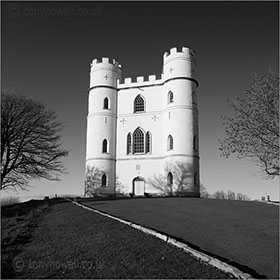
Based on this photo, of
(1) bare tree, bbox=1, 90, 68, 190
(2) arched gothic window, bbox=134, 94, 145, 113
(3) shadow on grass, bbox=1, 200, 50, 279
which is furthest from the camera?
(2) arched gothic window, bbox=134, 94, 145, 113

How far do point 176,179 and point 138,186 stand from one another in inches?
205

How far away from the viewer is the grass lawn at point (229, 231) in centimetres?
923

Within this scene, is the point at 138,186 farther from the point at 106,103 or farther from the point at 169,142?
the point at 106,103

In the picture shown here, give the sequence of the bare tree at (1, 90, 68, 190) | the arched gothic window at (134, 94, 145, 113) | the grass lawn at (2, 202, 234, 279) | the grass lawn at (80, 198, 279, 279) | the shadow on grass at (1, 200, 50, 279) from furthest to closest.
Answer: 1. the arched gothic window at (134, 94, 145, 113)
2. the bare tree at (1, 90, 68, 190)
3. the grass lawn at (80, 198, 279, 279)
4. the shadow on grass at (1, 200, 50, 279)
5. the grass lawn at (2, 202, 234, 279)

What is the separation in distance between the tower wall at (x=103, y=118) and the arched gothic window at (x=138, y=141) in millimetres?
2507

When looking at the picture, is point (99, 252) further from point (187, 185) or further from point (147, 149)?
point (147, 149)

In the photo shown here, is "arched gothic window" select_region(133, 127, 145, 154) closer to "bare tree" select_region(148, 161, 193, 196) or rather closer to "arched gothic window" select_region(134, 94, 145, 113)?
"arched gothic window" select_region(134, 94, 145, 113)

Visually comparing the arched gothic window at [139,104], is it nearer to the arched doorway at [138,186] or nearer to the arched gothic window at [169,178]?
the arched doorway at [138,186]

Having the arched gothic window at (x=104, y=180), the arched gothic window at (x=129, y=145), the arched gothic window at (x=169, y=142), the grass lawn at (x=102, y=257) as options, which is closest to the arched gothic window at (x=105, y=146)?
the arched gothic window at (x=129, y=145)

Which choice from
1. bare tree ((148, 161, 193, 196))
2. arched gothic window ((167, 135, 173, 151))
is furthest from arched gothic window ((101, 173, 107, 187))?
arched gothic window ((167, 135, 173, 151))

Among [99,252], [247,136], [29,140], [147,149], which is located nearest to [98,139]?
[147,149]

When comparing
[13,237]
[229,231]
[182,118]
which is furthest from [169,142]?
[13,237]

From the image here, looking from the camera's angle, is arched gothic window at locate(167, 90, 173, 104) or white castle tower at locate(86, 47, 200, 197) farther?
arched gothic window at locate(167, 90, 173, 104)

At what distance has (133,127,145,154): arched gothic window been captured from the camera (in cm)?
3667
